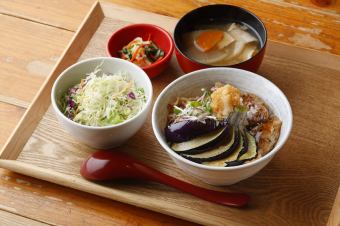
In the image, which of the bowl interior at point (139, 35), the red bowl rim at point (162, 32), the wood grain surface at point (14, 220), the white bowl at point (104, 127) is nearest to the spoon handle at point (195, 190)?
the white bowl at point (104, 127)

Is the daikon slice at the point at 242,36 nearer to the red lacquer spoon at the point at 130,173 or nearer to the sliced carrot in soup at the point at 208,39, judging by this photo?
the sliced carrot in soup at the point at 208,39

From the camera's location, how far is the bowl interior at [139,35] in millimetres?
1921

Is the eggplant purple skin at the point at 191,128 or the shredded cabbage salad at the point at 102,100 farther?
the shredded cabbage salad at the point at 102,100

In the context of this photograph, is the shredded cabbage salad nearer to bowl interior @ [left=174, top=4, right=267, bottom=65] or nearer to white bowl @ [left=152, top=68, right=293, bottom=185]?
white bowl @ [left=152, top=68, right=293, bottom=185]

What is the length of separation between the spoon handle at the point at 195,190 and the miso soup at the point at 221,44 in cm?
46

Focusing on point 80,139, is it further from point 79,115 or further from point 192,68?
point 192,68

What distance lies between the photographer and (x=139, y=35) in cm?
197

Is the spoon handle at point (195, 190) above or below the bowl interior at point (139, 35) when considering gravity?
below

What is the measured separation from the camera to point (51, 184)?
5.19 feet

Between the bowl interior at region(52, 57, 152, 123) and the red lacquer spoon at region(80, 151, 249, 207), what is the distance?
25 centimetres

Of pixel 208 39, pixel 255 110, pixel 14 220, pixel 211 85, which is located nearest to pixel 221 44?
pixel 208 39

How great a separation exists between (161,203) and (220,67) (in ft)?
1.49

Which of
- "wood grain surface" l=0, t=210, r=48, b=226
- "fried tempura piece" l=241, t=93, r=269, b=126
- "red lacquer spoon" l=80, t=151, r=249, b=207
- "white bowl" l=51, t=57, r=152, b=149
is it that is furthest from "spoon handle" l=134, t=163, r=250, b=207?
"wood grain surface" l=0, t=210, r=48, b=226

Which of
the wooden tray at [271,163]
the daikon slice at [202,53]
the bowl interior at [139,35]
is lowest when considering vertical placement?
the wooden tray at [271,163]
